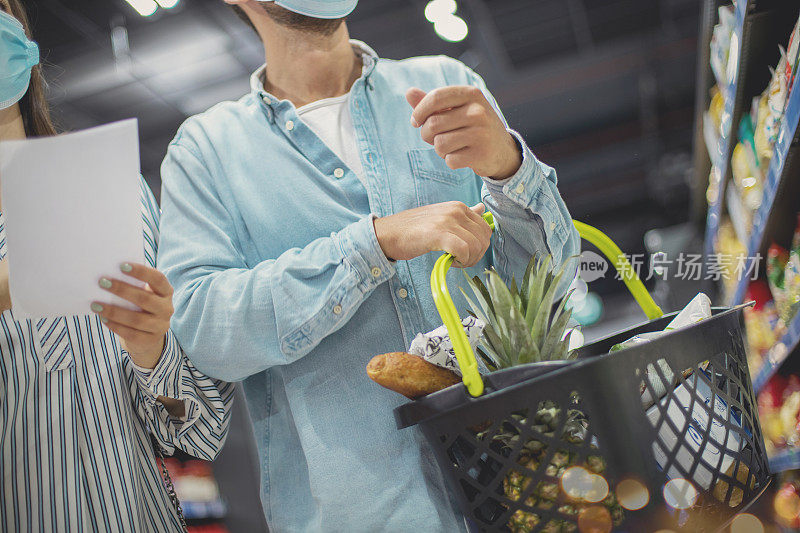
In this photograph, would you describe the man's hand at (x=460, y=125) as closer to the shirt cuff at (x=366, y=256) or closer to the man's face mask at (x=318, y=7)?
the shirt cuff at (x=366, y=256)

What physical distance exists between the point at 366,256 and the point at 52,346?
652 millimetres

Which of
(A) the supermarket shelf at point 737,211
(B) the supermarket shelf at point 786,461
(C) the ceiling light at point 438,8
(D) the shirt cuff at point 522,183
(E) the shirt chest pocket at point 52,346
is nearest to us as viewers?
(D) the shirt cuff at point 522,183

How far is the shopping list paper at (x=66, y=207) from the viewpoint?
2.94ft

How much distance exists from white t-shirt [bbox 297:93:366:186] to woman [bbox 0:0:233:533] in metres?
0.52

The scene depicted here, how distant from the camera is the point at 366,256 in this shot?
1.10 m

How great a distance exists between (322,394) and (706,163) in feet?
10.7

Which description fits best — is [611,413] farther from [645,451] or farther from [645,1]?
[645,1]

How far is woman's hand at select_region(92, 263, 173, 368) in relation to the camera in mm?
933

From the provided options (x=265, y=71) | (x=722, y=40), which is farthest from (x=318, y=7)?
(x=722, y=40)

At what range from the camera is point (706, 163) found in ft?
12.1

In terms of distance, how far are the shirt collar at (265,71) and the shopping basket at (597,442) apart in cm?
73

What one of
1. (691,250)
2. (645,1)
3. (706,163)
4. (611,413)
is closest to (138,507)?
(611,413)

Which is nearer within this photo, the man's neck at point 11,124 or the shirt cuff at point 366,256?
the shirt cuff at point 366,256

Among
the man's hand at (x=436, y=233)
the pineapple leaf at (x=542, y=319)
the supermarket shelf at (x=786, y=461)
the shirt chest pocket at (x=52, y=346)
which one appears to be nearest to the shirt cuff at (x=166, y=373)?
the shirt chest pocket at (x=52, y=346)
